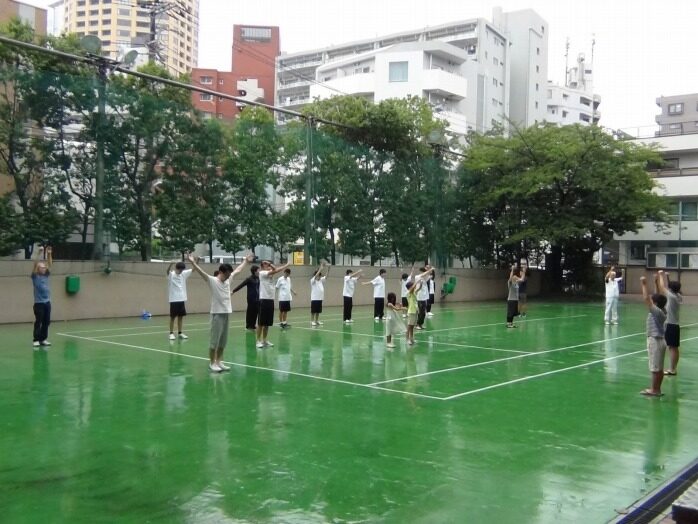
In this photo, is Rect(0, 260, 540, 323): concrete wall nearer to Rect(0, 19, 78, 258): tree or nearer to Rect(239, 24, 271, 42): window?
Rect(0, 19, 78, 258): tree

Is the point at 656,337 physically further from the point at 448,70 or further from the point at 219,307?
the point at 448,70

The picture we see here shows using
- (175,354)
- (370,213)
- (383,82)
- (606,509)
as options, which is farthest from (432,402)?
(383,82)

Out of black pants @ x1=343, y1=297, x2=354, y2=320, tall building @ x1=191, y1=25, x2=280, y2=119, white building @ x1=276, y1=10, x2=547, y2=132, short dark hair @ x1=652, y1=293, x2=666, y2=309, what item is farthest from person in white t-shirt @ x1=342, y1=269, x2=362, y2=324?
tall building @ x1=191, y1=25, x2=280, y2=119

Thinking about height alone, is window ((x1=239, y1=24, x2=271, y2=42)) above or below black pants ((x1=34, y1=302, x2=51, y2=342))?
above

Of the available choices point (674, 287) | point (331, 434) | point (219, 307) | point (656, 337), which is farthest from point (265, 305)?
point (674, 287)

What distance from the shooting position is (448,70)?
57.3 m

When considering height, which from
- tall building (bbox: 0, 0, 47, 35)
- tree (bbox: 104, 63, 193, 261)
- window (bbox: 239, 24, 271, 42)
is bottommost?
tree (bbox: 104, 63, 193, 261)

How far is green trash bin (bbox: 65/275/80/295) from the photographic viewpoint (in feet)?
60.6

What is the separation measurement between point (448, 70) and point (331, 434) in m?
54.0

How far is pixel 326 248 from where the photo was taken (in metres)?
26.2

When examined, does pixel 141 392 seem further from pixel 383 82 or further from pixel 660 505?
pixel 383 82

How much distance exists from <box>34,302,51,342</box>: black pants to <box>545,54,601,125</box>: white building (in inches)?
2756

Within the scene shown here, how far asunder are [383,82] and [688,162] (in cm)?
2438

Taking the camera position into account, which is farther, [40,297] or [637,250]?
[637,250]
